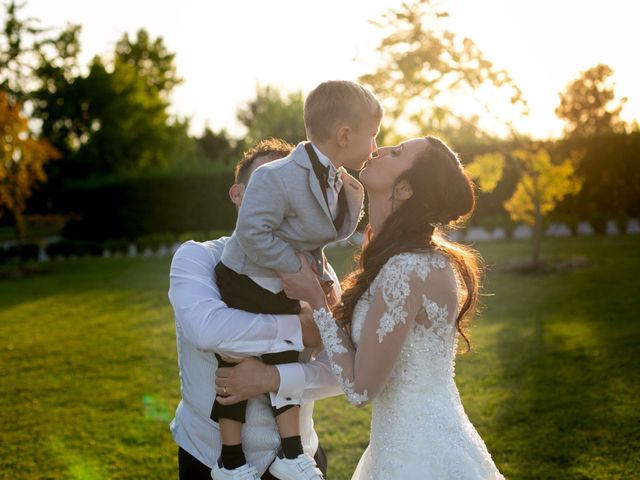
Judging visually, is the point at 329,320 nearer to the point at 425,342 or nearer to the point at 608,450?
the point at 425,342

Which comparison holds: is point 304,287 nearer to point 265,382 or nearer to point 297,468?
point 265,382

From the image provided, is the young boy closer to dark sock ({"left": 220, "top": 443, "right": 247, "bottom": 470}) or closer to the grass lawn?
dark sock ({"left": 220, "top": 443, "right": 247, "bottom": 470})

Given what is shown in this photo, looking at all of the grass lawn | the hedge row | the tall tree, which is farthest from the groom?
the hedge row

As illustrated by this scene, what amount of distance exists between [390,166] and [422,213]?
0.21 meters

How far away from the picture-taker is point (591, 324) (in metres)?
9.41

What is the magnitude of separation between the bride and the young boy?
105 millimetres

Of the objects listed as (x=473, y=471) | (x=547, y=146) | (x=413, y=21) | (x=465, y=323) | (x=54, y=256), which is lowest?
(x=54, y=256)

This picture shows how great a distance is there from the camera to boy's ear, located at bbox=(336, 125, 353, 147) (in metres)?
2.80

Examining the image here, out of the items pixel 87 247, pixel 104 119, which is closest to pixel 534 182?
pixel 87 247

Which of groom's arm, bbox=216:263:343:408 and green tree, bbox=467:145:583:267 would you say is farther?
green tree, bbox=467:145:583:267

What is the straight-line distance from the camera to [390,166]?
8.86ft

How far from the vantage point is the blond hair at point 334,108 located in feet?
9.18

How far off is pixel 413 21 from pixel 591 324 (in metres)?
6.79

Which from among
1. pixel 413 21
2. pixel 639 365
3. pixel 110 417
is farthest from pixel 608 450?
pixel 413 21
